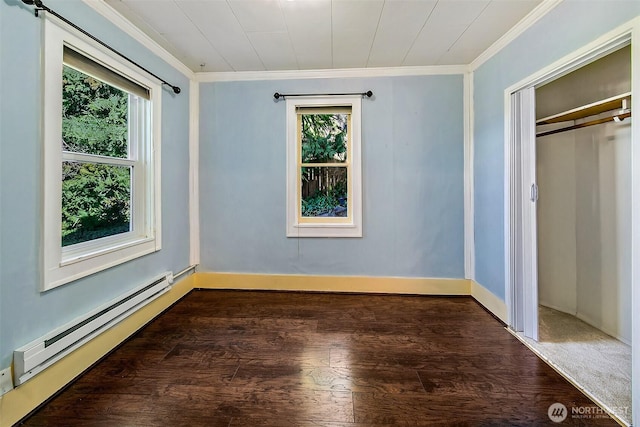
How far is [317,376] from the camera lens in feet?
5.53

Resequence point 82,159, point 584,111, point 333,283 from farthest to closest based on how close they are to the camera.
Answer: point 333,283 < point 584,111 < point 82,159

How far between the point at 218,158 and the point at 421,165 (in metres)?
2.21

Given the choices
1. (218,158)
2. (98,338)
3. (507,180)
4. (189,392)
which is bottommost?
(189,392)

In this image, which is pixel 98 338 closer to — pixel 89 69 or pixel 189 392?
pixel 189 392

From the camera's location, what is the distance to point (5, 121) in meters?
1.32

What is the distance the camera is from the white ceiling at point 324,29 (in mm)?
1901

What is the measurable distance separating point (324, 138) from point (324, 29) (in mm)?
1132

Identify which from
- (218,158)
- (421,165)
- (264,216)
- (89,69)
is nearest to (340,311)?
(264,216)

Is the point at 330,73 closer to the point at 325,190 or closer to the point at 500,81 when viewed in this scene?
the point at 325,190

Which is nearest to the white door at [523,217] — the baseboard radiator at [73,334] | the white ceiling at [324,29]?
the white ceiling at [324,29]

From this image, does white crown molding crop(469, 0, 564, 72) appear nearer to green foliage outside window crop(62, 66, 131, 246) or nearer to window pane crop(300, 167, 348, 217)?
window pane crop(300, 167, 348, 217)

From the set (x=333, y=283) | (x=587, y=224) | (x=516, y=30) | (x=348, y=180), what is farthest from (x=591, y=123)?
(x=333, y=283)

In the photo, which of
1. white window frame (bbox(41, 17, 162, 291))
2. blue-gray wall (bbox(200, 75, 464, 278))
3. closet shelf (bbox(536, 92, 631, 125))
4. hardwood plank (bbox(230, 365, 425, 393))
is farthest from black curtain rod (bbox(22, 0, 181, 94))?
closet shelf (bbox(536, 92, 631, 125))

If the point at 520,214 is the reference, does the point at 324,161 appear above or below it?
above
